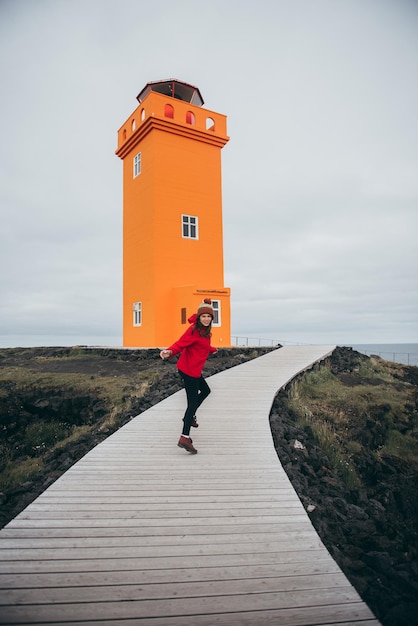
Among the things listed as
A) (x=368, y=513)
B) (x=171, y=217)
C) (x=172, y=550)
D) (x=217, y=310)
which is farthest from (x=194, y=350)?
(x=171, y=217)

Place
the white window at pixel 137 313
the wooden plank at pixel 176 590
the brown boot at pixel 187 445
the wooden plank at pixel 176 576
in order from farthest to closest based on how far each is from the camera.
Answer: the white window at pixel 137 313 < the brown boot at pixel 187 445 < the wooden plank at pixel 176 576 < the wooden plank at pixel 176 590

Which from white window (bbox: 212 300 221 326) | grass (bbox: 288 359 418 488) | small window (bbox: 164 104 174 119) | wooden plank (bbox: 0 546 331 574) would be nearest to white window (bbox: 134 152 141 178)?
small window (bbox: 164 104 174 119)

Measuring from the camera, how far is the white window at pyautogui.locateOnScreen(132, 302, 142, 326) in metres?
20.1

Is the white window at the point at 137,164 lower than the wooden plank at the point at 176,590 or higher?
higher

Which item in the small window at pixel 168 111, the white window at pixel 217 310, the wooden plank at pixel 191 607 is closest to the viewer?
the wooden plank at pixel 191 607

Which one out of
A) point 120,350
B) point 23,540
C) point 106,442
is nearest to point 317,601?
point 23,540

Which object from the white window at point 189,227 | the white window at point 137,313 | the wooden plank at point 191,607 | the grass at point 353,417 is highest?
the white window at point 189,227

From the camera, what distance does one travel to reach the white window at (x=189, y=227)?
19844mm

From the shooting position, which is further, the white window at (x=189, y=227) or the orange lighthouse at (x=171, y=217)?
the white window at (x=189, y=227)

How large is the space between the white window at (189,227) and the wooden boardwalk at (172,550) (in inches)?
583

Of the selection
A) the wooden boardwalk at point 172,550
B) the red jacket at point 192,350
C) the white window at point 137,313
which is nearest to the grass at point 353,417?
the wooden boardwalk at point 172,550

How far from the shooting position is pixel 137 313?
67.1 ft

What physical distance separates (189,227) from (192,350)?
1438cm

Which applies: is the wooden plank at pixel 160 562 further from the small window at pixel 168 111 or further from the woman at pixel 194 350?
the small window at pixel 168 111
